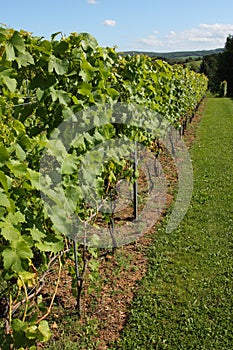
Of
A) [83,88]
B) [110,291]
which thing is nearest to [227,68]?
[110,291]

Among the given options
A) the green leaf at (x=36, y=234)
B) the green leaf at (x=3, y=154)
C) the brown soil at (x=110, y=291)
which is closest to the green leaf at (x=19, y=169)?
the green leaf at (x=3, y=154)

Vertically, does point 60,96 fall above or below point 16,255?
above

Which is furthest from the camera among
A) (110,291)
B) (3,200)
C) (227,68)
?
(227,68)

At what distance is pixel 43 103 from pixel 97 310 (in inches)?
78.0

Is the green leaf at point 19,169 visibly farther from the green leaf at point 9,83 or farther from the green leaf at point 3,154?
the green leaf at point 9,83

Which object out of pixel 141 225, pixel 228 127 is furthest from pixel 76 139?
pixel 228 127

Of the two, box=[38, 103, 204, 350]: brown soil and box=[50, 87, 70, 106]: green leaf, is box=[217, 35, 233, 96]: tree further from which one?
box=[50, 87, 70, 106]: green leaf

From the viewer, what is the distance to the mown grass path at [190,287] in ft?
11.1

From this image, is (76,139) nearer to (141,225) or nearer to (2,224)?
(2,224)

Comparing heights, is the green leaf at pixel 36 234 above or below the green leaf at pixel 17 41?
below

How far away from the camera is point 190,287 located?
410 cm

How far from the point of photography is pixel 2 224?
1.92 meters

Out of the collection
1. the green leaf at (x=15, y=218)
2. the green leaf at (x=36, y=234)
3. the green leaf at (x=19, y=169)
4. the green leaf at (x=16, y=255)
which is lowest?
the green leaf at (x=36, y=234)

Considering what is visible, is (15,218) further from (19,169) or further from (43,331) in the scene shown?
(43,331)
